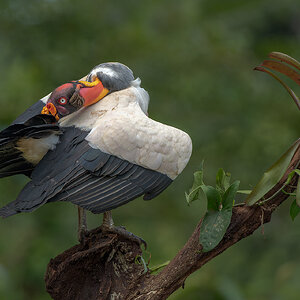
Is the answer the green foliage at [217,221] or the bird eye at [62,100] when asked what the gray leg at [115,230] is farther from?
the bird eye at [62,100]

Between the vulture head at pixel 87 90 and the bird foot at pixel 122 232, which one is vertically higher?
the vulture head at pixel 87 90

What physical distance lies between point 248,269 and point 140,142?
349 cm

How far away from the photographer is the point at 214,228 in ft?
8.14

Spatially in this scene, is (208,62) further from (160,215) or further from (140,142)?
(140,142)

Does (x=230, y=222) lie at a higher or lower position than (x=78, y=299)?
higher

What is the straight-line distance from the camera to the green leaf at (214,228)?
2.47 metres

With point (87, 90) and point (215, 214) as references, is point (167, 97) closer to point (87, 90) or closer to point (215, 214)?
point (87, 90)

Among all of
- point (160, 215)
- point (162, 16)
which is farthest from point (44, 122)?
point (162, 16)

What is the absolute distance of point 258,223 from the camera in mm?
2535

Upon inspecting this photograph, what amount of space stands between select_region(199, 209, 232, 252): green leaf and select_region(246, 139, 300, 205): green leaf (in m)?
0.12

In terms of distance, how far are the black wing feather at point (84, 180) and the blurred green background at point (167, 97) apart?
226 centimetres

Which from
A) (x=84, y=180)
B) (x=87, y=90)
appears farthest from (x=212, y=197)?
A: (x=87, y=90)

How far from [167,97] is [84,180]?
9.78 ft

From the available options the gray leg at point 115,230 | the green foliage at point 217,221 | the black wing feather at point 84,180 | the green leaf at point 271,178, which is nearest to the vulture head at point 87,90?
the black wing feather at point 84,180
